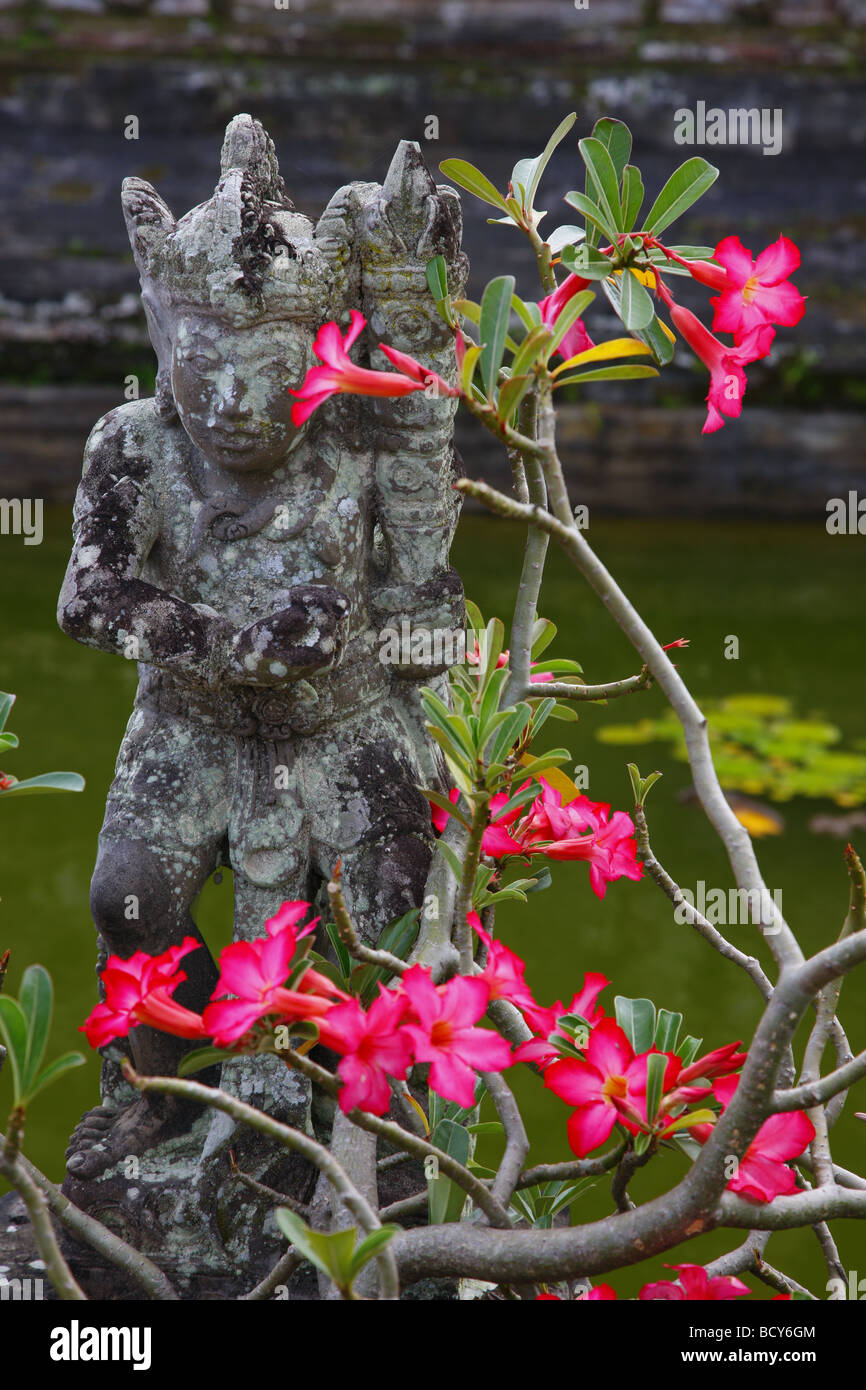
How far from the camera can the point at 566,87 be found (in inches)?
192

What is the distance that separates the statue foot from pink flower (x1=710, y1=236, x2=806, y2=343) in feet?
3.10

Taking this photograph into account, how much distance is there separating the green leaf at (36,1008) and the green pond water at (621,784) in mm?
978

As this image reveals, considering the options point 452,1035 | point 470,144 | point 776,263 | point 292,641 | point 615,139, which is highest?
point 470,144

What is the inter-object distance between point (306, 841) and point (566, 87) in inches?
A: 163

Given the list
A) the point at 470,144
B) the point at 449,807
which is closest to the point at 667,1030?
the point at 449,807

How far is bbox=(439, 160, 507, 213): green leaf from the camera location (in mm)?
1100

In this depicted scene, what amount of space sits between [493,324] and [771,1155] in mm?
606

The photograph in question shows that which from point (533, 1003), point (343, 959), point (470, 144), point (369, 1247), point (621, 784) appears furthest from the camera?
point (470, 144)

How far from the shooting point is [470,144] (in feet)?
15.9

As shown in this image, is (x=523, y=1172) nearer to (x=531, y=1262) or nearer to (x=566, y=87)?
(x=531, y=1262)

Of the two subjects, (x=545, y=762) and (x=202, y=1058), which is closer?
(x=202, y=1058)

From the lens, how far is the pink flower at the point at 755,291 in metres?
1.06

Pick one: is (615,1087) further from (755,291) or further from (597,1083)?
(755,291)

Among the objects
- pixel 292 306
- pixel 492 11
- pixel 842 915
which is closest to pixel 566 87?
pixel 492 11
